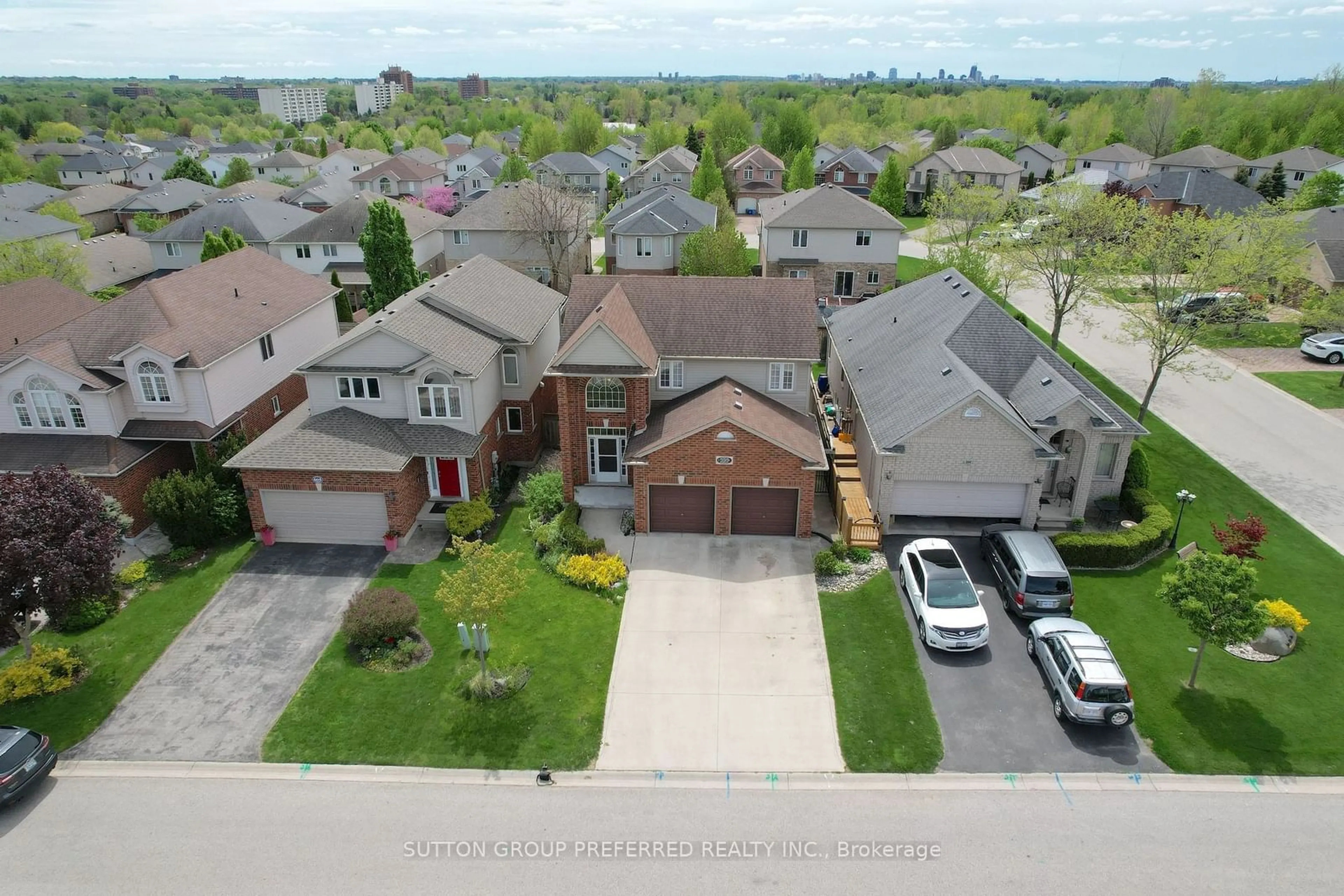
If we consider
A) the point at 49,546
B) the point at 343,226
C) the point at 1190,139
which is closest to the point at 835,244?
the point at 343,226

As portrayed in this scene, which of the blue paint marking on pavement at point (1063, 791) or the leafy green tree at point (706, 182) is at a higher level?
the leafy green tree at point (706, 182)

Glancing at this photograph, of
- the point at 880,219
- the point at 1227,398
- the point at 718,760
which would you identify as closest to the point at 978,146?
the point at 880,219

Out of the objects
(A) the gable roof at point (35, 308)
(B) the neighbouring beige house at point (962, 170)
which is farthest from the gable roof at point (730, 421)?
(B) the neighbouring beige house at point (962, 170)

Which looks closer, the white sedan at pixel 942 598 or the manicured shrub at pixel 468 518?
the white sedan at pixel 942 598

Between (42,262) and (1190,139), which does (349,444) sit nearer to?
(42,262)

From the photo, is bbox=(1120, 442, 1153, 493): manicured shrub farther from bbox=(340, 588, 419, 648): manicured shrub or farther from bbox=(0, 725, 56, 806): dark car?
bbox=(0, 725, 56, 806): dark car

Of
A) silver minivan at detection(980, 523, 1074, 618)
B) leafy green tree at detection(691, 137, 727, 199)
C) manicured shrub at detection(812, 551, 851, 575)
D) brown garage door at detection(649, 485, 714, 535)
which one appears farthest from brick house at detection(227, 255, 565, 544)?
leafy green tree at detection(691, 137, 727, 199)

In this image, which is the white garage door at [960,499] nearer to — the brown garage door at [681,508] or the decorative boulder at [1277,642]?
the brown garage door at [681,508]

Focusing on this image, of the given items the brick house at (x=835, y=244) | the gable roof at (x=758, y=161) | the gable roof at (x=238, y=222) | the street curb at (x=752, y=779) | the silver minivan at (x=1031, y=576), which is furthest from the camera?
the gable roof at (x=758, y=161)
